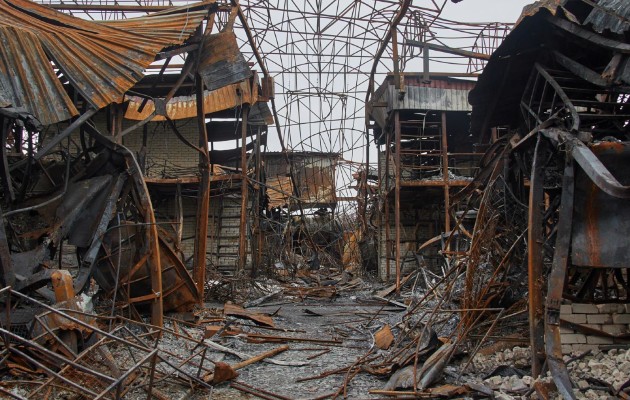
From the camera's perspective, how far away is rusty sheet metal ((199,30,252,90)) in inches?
388

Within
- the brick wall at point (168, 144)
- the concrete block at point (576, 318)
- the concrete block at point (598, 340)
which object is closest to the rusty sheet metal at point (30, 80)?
the concrete block at point (576, 318)

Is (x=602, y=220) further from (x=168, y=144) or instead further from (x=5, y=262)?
(x=168, y=144)

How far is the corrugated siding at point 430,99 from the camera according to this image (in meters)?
19.2

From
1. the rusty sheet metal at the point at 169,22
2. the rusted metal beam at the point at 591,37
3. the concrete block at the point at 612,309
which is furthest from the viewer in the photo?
the rusty sheet metal at the point at 169,22

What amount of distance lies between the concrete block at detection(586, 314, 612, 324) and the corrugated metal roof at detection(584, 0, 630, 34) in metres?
3.30

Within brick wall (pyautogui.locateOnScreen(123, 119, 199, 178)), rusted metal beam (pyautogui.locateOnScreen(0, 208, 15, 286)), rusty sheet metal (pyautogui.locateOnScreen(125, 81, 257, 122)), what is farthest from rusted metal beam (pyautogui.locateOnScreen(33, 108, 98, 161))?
brick wall (pyautogui.locateOnScreen(123, 119, 199, 178))

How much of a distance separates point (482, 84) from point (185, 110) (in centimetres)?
1416

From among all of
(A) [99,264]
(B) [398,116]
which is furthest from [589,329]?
(B) [398,116]

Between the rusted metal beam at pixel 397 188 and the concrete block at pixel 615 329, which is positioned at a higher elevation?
the rusted metal beam at pixel 397 188

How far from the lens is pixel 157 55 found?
8.96 m

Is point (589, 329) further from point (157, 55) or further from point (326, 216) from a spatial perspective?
point (326, 216)

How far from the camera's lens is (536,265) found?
20.1 ft

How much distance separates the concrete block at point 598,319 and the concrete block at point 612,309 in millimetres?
59

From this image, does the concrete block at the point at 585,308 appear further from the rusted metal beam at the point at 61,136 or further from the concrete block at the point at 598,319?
the rusted metal beam at the point at 61,136
